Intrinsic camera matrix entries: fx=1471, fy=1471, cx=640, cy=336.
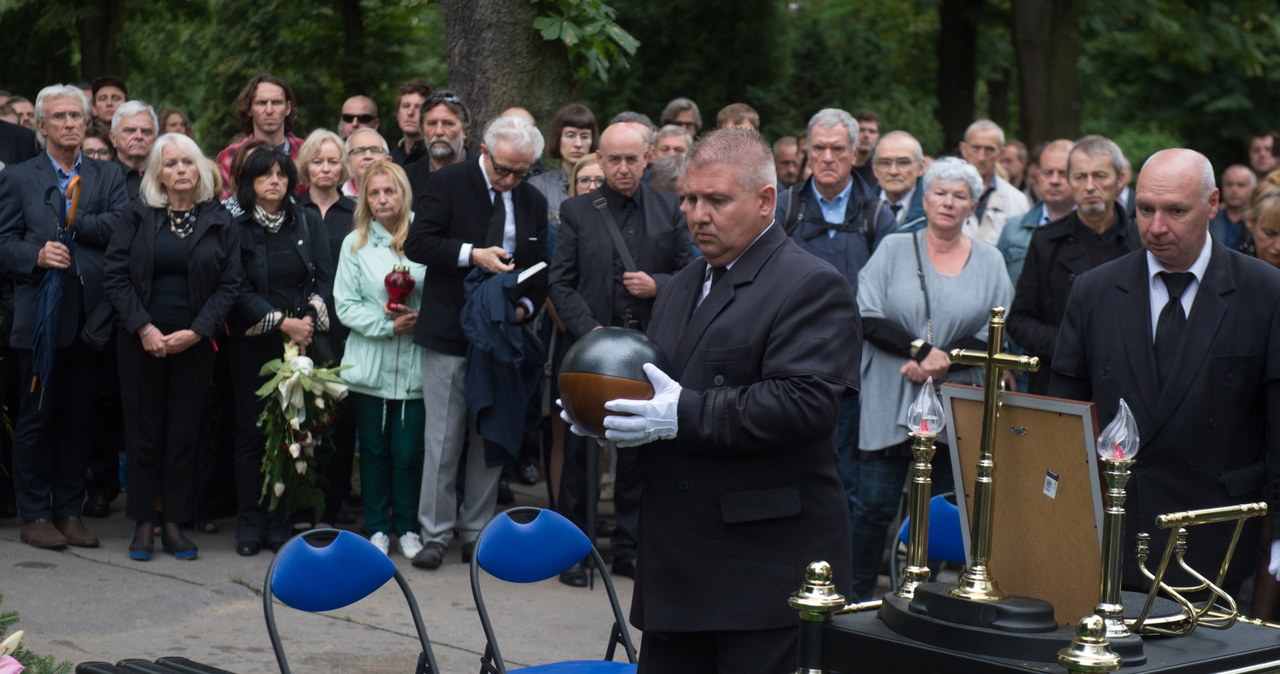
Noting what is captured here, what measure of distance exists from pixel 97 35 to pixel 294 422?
9.41 m

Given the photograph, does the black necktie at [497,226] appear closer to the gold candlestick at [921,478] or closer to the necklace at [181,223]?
the necklace at [181,223]

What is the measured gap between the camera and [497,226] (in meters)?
7.63

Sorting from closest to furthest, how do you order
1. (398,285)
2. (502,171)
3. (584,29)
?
(502,171) → (398,285) → (584,29)

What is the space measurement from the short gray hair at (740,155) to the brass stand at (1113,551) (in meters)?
1.29

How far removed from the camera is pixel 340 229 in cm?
850

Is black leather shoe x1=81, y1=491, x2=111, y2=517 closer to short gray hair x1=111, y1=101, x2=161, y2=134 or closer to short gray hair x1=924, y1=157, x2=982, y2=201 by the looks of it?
short gray hair x1=111, y1=101, x2=161, y2=134

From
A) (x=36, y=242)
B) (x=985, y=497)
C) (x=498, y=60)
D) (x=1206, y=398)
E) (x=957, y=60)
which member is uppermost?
(x=957, y=60)

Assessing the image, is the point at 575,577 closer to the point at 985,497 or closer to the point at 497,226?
the point at 497,226

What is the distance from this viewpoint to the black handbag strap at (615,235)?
288 inches

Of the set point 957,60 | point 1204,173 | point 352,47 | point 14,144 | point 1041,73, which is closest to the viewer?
point 1204,173

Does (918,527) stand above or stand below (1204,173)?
below

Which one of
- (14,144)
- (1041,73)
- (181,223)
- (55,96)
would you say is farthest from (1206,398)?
(1041,73)

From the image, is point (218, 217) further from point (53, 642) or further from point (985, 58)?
point (985, 58)

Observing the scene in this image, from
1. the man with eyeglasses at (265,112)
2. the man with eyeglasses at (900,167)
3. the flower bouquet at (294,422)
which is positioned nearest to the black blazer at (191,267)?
the flower bouquet at (294,422)
